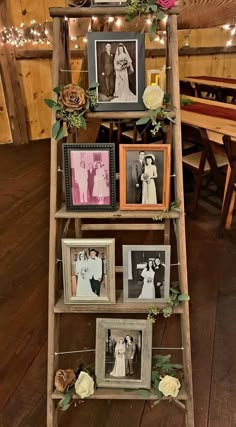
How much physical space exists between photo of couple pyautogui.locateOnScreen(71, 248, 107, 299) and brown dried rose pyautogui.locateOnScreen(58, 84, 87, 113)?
1.49 feet

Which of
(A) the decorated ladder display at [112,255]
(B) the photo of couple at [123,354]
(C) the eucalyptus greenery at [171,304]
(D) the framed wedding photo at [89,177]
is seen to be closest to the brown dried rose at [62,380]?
(A) the decorated ladder display at [112,255]

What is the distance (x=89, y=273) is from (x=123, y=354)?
0.32 meters

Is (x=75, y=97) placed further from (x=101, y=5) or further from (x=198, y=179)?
(x=198, y=179)

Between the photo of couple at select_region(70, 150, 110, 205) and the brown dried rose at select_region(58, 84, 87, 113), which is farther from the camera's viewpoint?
the photo of couple at select_region(70, 150, 110, 205)

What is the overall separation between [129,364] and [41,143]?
4.10 metres

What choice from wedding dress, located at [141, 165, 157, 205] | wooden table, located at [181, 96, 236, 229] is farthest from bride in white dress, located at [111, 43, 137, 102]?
wooden table, located at [181, 96, 236, 229]

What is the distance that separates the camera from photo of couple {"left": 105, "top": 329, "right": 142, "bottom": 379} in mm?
1313

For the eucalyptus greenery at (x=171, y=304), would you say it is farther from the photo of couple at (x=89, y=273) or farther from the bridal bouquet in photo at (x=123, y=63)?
the bridal bouquet in photo at (x=123, y=63)

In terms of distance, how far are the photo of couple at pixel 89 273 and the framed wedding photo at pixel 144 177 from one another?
189mm

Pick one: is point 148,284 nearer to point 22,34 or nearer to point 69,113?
point 69,113

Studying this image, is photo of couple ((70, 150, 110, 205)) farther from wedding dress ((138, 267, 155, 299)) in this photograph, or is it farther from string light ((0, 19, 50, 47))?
string light ((0, 19, 50, 47))

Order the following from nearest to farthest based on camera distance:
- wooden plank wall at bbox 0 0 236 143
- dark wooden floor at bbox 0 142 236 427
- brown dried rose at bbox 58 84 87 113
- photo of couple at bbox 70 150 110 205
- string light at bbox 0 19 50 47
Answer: brown dried rose at bbox 58 84 87 113
photo of couple at bbox 70 150 110 205
dark wooden floor at bbox 0 142 236 427
string light at bbox 0 19 50 47
wooden plank wall at bbox 0 0 236 143

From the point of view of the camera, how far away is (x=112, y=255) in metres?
1.24

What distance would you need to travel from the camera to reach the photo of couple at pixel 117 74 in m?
1.10
